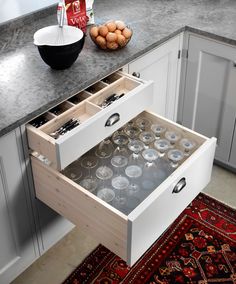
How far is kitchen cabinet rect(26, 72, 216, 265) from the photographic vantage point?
1497 mm

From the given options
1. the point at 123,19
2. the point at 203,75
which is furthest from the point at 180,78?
the point at 123,19

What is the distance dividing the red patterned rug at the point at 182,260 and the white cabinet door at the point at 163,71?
56 cm

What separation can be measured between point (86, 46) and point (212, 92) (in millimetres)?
673

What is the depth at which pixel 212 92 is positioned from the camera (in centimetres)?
229

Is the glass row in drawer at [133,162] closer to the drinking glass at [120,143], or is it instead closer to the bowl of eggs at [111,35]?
the drinking glass at [120,143]

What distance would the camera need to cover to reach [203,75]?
89.2 inches

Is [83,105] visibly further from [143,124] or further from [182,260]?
[182,260]

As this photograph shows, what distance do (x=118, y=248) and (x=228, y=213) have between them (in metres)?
0.87

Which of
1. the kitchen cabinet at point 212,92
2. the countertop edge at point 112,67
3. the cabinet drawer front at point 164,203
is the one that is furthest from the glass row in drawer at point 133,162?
the kitchen cabinet at point 212,92

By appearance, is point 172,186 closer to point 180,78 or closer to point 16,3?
point 180,78

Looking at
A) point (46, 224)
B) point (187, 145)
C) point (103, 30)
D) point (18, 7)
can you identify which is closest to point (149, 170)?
point (187, 145)

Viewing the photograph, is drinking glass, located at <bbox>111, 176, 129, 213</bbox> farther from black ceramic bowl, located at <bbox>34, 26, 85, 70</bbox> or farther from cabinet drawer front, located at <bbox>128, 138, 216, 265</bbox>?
black ceramic bowl, located at <bbox>34, 26, 85, 70</bbox>

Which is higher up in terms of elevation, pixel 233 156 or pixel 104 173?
pixel 104 173

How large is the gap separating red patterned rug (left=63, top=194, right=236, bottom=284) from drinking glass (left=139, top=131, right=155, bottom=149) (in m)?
0.49
